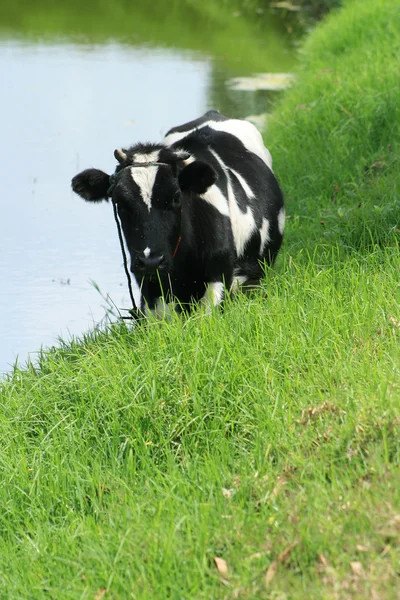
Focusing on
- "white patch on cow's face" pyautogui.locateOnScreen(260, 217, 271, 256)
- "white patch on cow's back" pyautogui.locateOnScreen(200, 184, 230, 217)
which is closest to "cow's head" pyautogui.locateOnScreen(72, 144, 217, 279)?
"white patch on cow's back" pyautogui.locateOnScreen(200, 184, 230, 217)

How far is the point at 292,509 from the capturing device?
3.67m

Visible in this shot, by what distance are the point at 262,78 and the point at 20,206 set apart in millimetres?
6163

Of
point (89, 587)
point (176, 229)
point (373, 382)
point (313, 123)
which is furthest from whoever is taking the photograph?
point (313, 123)

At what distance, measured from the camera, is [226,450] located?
14.0ft

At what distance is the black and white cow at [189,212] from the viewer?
5445 mm

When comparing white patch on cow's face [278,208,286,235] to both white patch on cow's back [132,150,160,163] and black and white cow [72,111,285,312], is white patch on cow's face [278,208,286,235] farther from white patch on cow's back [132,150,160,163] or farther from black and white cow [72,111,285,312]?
white patch on cow's back [132,150,160,163]

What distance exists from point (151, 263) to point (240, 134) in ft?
6.64

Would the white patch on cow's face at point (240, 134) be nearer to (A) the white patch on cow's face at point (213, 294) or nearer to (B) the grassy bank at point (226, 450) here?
(B) the grassy bank at point (226, 450)

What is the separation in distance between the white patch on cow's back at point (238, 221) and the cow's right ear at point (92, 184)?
798 mm

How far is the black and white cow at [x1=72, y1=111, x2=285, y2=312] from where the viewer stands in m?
5.45

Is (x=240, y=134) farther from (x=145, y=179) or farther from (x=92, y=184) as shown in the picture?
(x=145, y=179)

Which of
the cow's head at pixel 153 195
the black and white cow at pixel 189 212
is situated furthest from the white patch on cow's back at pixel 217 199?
the cow's head at pixel 153 195

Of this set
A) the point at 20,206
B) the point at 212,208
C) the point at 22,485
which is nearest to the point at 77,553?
the point at 22,485

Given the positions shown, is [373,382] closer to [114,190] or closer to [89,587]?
[89,587]
